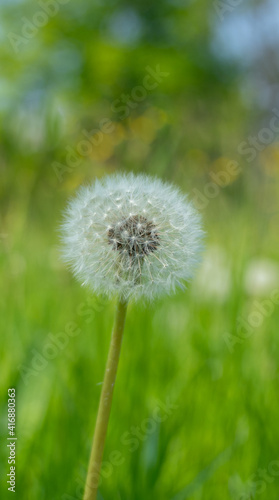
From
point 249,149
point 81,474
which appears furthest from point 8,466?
point 249,149
